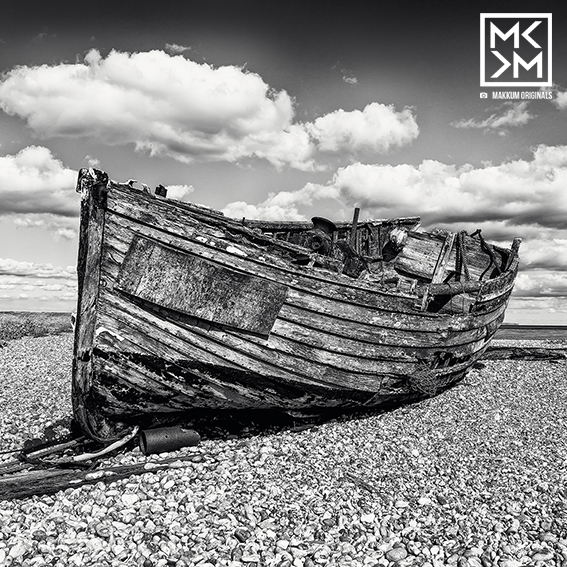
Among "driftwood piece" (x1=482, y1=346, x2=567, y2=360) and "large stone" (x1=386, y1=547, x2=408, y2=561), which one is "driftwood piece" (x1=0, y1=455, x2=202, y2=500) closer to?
"large stone" (x1=386, y1=547, x2=408, y2=561)

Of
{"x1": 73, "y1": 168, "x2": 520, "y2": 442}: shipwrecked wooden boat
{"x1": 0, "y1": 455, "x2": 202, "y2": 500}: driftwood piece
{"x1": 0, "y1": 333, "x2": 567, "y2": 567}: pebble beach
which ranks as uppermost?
{"x1": 73, "y1": 168, "x2": 520, "y2": 442}: shipwrecked wooden boat

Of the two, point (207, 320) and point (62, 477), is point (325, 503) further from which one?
point (62, 477)

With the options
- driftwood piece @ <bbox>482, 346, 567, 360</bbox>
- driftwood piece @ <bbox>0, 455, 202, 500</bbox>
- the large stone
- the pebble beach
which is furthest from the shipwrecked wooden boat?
driftwood piece @ <bbox>482, 346, 567, 360</bbox>

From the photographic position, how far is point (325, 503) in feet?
19.0

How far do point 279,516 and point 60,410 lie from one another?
6.15 m

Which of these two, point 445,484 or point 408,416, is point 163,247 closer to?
point 445,484

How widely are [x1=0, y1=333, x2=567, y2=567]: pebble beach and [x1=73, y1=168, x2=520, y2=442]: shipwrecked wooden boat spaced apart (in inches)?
34.7

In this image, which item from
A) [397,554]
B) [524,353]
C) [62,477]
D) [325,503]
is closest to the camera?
[397,554]

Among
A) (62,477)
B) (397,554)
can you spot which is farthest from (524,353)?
(62,477)

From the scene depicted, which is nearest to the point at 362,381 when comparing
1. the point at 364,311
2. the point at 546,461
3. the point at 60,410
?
the point at 364,311

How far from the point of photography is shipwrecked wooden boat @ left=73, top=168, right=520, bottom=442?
21.5 ft

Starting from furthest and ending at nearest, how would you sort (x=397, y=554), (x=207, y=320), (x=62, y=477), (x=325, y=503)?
(x=207, y=320)
(x=62, y=477)
(x=325, y=503)
(x=397, y=554)

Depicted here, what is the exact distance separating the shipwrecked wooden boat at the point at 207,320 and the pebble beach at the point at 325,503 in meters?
0.88

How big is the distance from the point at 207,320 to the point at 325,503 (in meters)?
2.72
